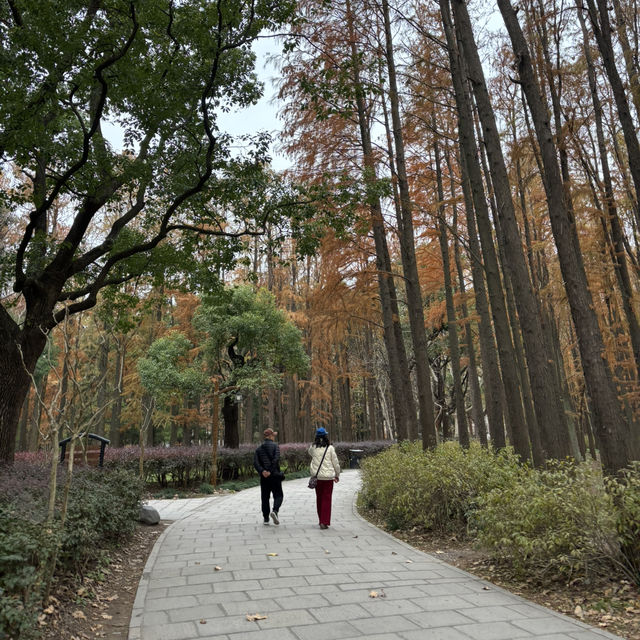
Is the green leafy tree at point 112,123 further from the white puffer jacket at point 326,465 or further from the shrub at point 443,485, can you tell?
the shrub at point 443,485

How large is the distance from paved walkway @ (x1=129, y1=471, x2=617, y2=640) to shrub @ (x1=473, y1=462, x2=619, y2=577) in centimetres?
50

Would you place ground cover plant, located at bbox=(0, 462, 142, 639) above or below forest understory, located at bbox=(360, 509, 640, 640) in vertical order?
above

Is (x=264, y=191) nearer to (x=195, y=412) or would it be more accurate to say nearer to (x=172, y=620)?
(x=172, y=620)

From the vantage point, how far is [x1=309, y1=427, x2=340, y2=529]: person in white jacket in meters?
7.75

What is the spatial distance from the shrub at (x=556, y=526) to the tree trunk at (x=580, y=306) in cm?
57

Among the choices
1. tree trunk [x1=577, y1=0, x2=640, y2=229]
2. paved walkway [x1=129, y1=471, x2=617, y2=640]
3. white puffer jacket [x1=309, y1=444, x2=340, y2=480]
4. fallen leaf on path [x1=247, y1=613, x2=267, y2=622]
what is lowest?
paved walkway [x1=129, y1=471, x2=617, y2=640]

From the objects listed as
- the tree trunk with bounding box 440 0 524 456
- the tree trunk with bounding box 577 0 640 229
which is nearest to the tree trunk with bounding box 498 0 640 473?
the tree trunk with bounding box 577 0 640 229

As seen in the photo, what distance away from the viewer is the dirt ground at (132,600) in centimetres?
370

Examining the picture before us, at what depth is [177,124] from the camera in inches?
351

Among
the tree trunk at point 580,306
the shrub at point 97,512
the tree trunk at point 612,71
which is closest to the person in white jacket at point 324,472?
the shrub at point 97,512

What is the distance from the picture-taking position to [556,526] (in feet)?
15.5

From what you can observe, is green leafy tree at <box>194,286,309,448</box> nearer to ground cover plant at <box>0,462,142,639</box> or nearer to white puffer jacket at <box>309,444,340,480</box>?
white puffer jacket at <box>309,444,340,480</box>

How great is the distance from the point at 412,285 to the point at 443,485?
5.19m

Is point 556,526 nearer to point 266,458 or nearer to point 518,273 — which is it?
point 518,273
